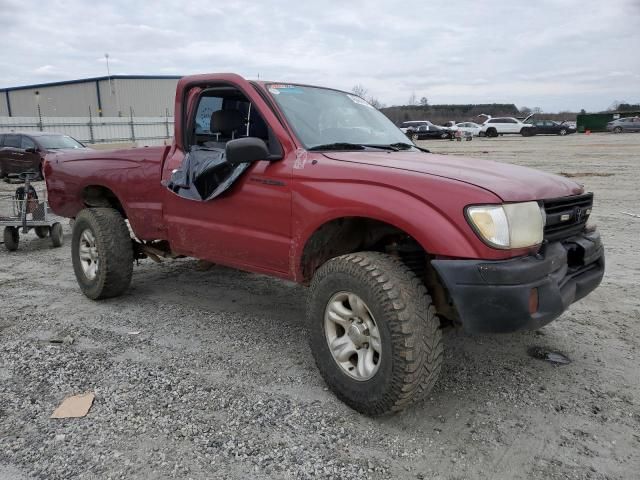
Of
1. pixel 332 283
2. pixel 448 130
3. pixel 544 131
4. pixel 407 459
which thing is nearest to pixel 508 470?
pixel 407 459

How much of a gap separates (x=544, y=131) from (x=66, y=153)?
146 ft

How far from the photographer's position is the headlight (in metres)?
2.73

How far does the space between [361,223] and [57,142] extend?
15.0m

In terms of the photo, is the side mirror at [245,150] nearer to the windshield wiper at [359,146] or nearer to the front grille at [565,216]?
the windshield wiper at [359,146]

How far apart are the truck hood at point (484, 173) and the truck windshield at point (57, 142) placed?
14.1 meters

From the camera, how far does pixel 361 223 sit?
11.4 ft

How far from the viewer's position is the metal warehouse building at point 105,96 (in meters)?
47.3

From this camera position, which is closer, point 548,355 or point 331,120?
point 548,355

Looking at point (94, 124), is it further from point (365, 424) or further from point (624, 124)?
point (624, 124)

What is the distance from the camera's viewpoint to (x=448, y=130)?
40844mm

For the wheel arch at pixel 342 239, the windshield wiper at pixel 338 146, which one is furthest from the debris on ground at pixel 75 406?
the windshield wiper at pixel 338 146

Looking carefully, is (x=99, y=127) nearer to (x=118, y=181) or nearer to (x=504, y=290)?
(x=118, y=181)

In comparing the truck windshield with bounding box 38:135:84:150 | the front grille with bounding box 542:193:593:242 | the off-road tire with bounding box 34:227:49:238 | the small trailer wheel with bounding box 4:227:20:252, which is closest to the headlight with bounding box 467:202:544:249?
the front grille with bounding box 542:193:593:242

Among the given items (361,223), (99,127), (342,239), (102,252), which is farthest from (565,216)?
(99,127)
